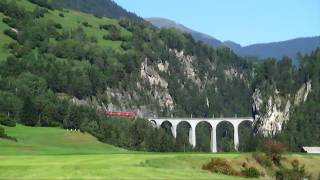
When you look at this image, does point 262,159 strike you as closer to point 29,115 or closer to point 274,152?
point 274,152

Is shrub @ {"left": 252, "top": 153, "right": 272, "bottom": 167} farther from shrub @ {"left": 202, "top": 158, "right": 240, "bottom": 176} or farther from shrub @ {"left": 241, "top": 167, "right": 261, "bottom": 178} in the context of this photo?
shrub @ {"left": 202, "top": 158, "right": 240, "bottom": 176}

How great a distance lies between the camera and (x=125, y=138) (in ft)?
537

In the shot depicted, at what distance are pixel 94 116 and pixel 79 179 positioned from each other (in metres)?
A: 134

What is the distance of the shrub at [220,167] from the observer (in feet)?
200

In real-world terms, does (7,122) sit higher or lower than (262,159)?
higher

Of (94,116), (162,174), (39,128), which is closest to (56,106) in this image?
(94,116)

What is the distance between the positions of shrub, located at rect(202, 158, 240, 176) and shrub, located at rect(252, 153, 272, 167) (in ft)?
28.3

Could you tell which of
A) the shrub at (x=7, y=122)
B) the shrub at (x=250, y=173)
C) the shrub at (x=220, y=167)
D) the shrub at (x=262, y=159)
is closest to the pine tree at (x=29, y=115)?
the shrub at (x=7, y=122)

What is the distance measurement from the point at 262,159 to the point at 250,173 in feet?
27.7

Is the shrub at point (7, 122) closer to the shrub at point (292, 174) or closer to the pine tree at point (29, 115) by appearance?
the pine tree at point (29, 115)

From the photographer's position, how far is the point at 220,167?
61.7m

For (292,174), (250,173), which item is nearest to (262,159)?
(292,174)

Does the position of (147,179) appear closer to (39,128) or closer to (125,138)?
(39,128)

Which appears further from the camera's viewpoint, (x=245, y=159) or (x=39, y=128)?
(x=39, y=128)
